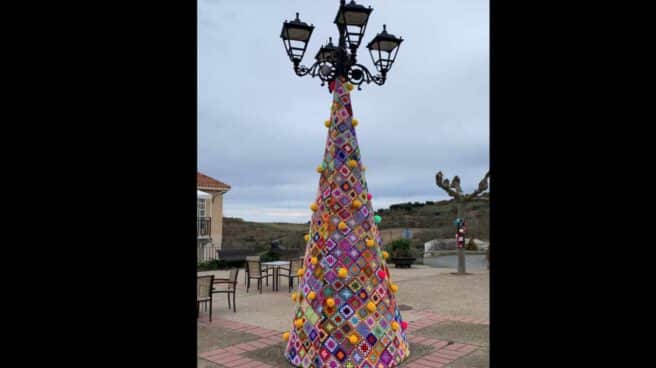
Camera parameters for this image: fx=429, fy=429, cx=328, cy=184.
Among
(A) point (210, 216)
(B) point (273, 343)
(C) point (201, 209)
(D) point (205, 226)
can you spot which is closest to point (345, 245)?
(B) point (273, 343)

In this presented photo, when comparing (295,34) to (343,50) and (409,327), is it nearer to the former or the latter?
(343,50)

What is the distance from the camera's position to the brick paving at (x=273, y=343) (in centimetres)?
490

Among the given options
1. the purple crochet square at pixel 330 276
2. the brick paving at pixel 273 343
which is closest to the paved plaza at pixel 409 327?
the brick paving at pixel 273 343

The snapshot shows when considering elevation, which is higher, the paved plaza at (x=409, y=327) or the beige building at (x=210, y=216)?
the beige building at (x=210, y=216)

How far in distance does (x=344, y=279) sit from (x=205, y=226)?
1674 centimetres

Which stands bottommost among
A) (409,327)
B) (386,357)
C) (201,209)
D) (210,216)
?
(409,327)

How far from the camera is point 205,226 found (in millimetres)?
20156

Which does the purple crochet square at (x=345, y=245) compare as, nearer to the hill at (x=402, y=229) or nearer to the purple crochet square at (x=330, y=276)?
the purple crochet square at (x=330, y=276)

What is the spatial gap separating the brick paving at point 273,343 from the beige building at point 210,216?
13.3 m

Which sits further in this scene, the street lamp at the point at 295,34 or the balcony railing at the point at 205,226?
the balcony railing at the point at 205,226

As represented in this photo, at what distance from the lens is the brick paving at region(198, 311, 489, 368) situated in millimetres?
4898
